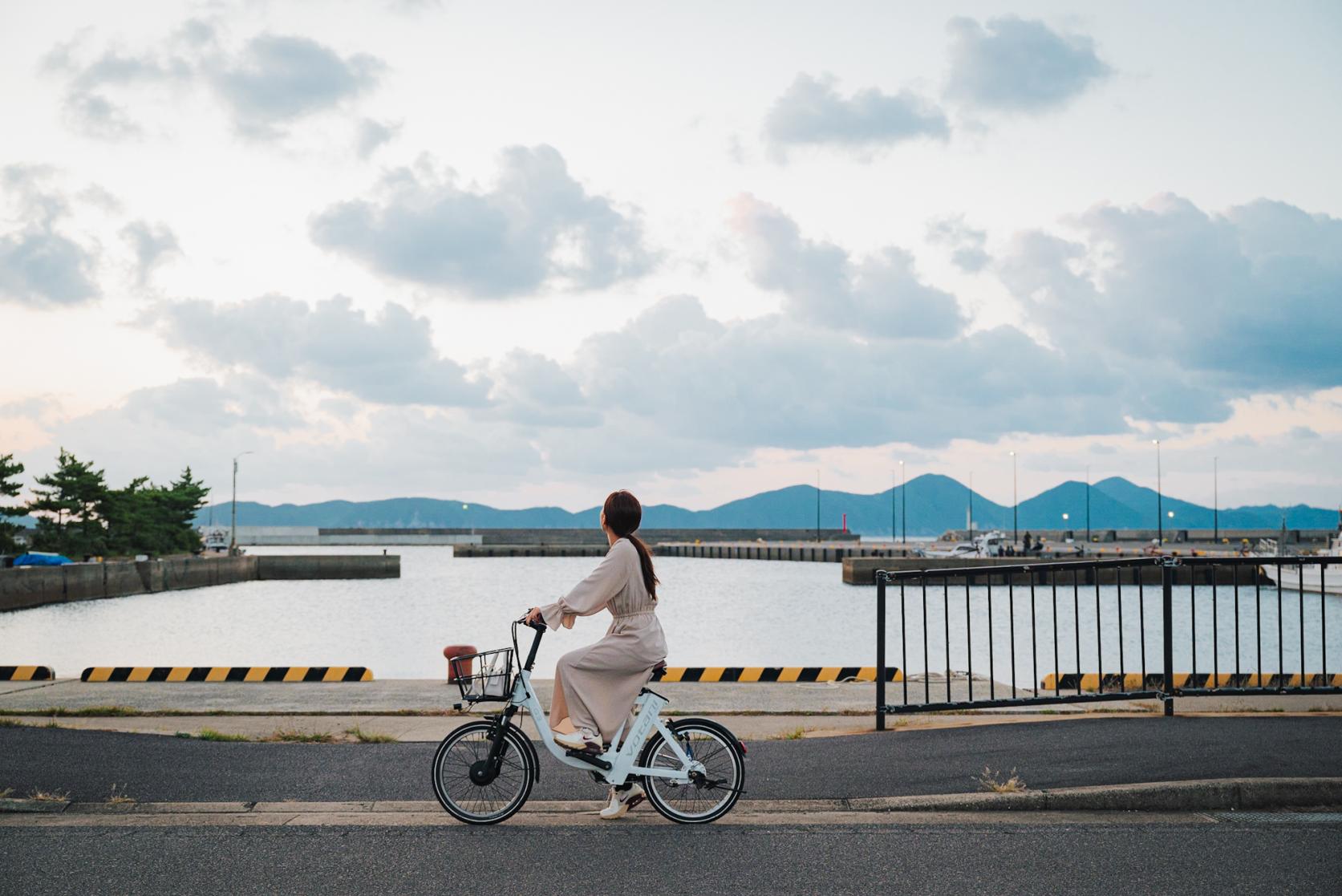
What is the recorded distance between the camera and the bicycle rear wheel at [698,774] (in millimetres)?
6996

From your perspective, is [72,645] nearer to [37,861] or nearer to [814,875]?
[37,861]

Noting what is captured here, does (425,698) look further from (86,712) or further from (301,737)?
(86,712)

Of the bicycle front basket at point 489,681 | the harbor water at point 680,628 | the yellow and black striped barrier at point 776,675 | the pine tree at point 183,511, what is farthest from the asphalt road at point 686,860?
the pine tree at point 183,511

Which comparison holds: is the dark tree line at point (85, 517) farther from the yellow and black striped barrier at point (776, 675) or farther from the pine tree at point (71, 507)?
the yellow and black striped barrier at point (776, 675)

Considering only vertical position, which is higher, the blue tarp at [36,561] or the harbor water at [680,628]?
the blue tarp at [36,561]

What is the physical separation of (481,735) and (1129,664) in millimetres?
32803

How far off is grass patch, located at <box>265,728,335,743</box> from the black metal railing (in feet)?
17.1

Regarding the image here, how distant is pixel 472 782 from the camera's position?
705 cm

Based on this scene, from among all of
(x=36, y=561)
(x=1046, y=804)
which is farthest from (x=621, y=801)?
(x=36, y=561)

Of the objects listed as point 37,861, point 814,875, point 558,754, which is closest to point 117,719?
point 37,861

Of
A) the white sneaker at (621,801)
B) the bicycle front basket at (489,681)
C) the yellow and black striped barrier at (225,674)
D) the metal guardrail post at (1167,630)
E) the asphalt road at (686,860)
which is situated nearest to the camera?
the asphalt road at (686,860)

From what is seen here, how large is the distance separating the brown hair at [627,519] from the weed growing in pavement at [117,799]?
3.97 metres

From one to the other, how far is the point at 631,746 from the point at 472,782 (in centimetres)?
108

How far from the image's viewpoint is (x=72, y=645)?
1534 inches
